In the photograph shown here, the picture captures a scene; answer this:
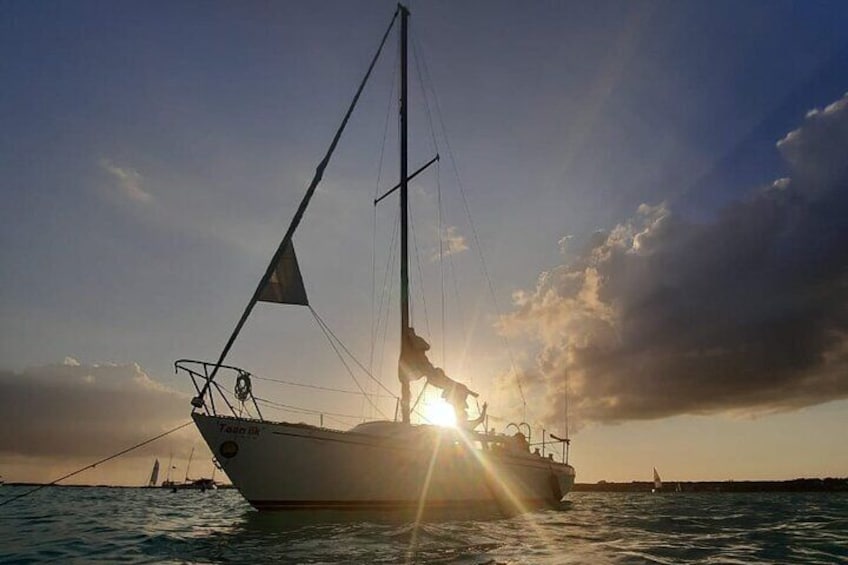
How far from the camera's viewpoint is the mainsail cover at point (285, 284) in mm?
18328

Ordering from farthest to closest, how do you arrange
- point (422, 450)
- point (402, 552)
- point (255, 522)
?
point (422, 450) → point (255, 522) → point (402, 552)

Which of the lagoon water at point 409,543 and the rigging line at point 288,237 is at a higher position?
the rigging line at point 288,237

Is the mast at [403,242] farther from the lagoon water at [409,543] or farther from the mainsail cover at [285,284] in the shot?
the lagoon water at [409,543]

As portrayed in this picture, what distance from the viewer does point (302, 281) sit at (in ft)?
61.8

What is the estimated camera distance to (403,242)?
23766 millimetres

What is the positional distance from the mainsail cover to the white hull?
4.31 meters

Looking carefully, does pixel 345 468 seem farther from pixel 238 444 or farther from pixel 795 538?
pixel 795 538

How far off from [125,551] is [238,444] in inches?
219

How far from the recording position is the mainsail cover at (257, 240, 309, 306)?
60.1ft

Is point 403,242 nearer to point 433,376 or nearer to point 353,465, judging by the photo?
point 433,376

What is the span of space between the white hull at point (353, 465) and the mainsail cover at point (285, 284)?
14.1ft

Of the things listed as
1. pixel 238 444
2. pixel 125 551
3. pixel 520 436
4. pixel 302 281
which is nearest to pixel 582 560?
pixel 125 551

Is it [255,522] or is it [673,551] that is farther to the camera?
[255,522]

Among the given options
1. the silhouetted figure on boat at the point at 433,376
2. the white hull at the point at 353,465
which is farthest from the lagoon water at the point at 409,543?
the silhouetted figure on boat at the point at 433,376
